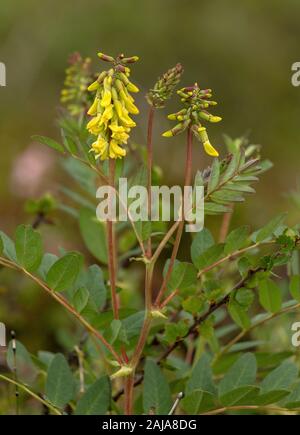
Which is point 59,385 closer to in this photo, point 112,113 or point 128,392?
point 128,392

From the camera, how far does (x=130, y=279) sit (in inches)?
54.8

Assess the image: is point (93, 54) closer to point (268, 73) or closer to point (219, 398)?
point (268, 73)

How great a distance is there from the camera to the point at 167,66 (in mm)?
2801

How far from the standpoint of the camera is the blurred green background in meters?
2.02

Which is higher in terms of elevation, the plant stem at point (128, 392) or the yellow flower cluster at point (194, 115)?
the yellow flower cluster at point (194, 115)

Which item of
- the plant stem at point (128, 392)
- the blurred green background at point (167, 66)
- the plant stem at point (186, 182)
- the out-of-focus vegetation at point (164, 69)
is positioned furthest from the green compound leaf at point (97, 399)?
the blurred green background at point (167, 66)

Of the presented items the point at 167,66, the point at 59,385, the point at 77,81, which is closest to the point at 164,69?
the point at 167,66

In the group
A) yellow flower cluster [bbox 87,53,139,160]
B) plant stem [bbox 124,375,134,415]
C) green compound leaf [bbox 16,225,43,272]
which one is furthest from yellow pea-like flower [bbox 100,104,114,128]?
plant stem [bbox 124,375,134,415]

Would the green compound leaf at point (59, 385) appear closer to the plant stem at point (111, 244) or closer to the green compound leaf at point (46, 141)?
the plant stem at point (111, 244)

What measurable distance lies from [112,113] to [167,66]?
84.6 inches

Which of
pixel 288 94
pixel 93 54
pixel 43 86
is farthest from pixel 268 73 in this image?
pixel 43 86

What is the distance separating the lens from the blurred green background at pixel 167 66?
2.02 metres

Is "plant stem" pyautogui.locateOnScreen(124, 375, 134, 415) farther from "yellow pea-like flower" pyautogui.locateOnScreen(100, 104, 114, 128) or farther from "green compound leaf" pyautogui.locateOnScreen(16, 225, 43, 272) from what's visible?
"yellow pea-like flower" pyautogui.locateOnScreen(100, 104, 114, 128)

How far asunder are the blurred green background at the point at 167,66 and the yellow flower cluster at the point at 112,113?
3.51ft
